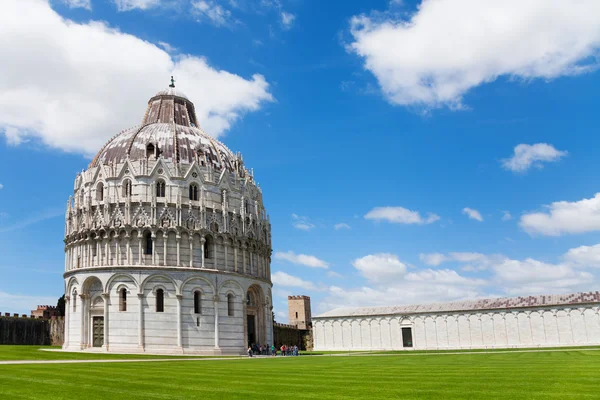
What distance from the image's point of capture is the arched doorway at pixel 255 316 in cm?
6712

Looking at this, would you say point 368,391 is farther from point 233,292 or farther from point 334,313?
point 334,313

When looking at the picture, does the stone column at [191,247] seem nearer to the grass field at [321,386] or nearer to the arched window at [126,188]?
the arched window at [126,188]

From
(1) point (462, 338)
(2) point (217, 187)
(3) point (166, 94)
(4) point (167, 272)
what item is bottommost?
(1) point (462, 338)

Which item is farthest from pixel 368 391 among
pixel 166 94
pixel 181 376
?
pixel 166 94

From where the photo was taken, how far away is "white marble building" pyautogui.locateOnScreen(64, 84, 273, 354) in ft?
189

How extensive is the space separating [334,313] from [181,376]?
3074 inches

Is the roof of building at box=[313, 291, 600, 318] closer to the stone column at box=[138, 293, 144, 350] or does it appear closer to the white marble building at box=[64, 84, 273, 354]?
the white marble building at box=[64, 84, 273, 354]

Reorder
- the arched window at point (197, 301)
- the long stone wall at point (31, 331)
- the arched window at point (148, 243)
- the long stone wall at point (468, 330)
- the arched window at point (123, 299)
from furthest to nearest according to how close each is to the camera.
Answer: the long stone wall at point (468, 330), the long stone wall at point (31, 331), the arched window at point (197, 301), the arched window at point (148, 243), the arched window at point (123, 299)

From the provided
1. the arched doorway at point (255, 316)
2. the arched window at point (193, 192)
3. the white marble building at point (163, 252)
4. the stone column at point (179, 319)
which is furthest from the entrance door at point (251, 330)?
the arched window at point (193, 192)

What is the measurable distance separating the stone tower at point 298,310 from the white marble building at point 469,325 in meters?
23.8

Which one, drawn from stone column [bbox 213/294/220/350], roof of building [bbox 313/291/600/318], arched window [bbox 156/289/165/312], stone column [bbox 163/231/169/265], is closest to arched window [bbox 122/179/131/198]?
stone column [bbox 163/231/169/265]

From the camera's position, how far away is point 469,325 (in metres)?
84.3

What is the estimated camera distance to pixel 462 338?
277 feet

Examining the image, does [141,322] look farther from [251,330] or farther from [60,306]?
[60,306]
